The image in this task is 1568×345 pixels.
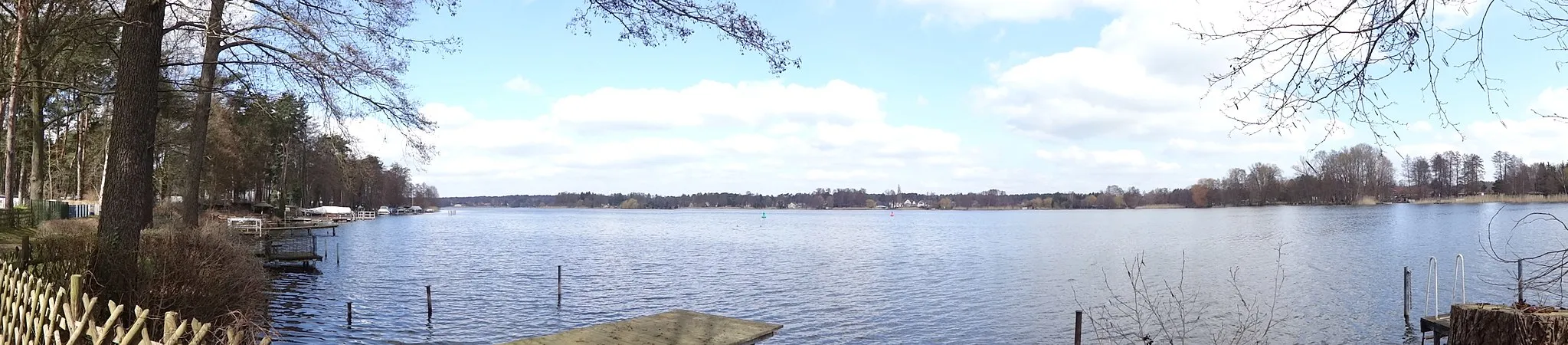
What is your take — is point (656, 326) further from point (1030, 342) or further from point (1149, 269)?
point (1149, 269)

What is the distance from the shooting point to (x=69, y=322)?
5211 millimetres

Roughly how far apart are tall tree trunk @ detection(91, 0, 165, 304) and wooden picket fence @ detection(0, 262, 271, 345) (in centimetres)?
390

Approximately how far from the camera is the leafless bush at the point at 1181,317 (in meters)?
18.4

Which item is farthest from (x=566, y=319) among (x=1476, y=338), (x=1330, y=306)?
(x=1330, y=306)

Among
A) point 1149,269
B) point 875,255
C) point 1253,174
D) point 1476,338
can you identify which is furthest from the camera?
point 1253,174

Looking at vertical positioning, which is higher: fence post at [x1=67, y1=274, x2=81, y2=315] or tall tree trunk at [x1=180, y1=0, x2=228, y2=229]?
tall tree trunk at [x1=180, y1=0, x2=228, y2=229]

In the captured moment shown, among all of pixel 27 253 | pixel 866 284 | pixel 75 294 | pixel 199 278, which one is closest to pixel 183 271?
pixel 199 278

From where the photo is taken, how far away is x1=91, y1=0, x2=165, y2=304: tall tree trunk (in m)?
10.5

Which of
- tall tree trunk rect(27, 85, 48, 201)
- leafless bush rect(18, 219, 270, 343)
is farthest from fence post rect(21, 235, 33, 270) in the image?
tall tree trunk rect(27, 85, 48, 201)

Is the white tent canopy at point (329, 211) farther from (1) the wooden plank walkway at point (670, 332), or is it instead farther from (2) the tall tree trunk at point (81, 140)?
(1) the wooden plank walkway at point (670, 332)

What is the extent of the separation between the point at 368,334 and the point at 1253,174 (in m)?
145

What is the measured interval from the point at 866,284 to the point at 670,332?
14.8 metres

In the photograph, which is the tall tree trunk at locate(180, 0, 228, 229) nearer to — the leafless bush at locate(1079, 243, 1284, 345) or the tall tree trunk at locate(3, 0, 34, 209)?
the tall tree trunk at locate(3, 0, 34, 209)

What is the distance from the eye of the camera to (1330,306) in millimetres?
23328
